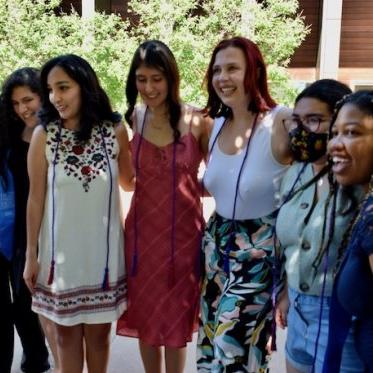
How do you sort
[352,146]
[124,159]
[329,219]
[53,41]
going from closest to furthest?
[352,146] → [329,219] → [124,159] → [53,41]

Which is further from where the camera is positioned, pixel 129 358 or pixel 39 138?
pixel 129 358

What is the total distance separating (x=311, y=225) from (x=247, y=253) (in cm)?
48

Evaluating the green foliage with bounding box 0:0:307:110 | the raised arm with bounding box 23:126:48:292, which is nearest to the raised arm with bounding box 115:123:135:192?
the raised arm with bounding box 23:126:48:292

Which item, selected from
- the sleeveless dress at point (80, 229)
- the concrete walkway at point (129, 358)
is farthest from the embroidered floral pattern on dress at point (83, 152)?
the concrete walkway at point (129, 358)

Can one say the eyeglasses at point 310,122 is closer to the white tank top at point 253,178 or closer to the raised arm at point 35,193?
the white tank top at point 253,178

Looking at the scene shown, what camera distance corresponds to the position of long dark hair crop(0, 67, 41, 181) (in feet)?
9.14

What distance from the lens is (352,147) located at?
62.7 inches

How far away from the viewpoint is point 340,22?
12336 mm

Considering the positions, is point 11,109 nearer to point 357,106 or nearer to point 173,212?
point 173,212

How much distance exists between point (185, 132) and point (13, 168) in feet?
3.32

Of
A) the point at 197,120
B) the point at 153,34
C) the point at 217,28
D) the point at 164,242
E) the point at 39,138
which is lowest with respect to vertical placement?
the point at 164,242

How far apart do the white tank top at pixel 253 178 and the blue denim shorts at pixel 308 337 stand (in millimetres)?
438

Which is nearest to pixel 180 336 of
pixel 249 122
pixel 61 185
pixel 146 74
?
pixel 61 185

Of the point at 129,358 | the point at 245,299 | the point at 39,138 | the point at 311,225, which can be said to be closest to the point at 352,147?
the point at 311,225
